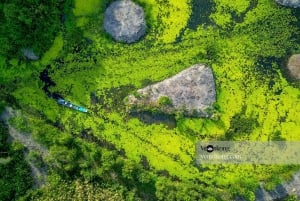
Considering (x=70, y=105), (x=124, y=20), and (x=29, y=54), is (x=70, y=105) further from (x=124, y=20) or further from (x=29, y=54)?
(x=124, y=20)

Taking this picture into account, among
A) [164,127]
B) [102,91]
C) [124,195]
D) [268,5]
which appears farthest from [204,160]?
[268,5]

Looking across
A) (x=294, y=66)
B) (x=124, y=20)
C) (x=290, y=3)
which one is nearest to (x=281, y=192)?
(x=294, y=66)

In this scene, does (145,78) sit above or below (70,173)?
above

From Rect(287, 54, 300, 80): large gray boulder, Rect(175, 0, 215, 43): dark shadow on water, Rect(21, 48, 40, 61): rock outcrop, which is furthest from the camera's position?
Rect(175, 0, 215, 43): dark shadow on water

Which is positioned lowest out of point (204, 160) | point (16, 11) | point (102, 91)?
point (204, 160)

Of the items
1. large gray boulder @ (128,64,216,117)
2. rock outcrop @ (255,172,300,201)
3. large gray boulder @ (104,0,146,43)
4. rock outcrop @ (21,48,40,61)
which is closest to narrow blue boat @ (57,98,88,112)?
rock outcrop @ (21,48,40,61)

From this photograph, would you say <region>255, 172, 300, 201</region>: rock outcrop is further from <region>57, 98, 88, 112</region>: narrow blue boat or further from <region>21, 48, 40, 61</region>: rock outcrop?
<region>21, 48, 40, 61</region>: rock outcrop

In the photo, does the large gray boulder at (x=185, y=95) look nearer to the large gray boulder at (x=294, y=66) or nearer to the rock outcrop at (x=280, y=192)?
the large gray boulder at (x=294, y=66)

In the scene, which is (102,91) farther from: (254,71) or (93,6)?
(254,71)
